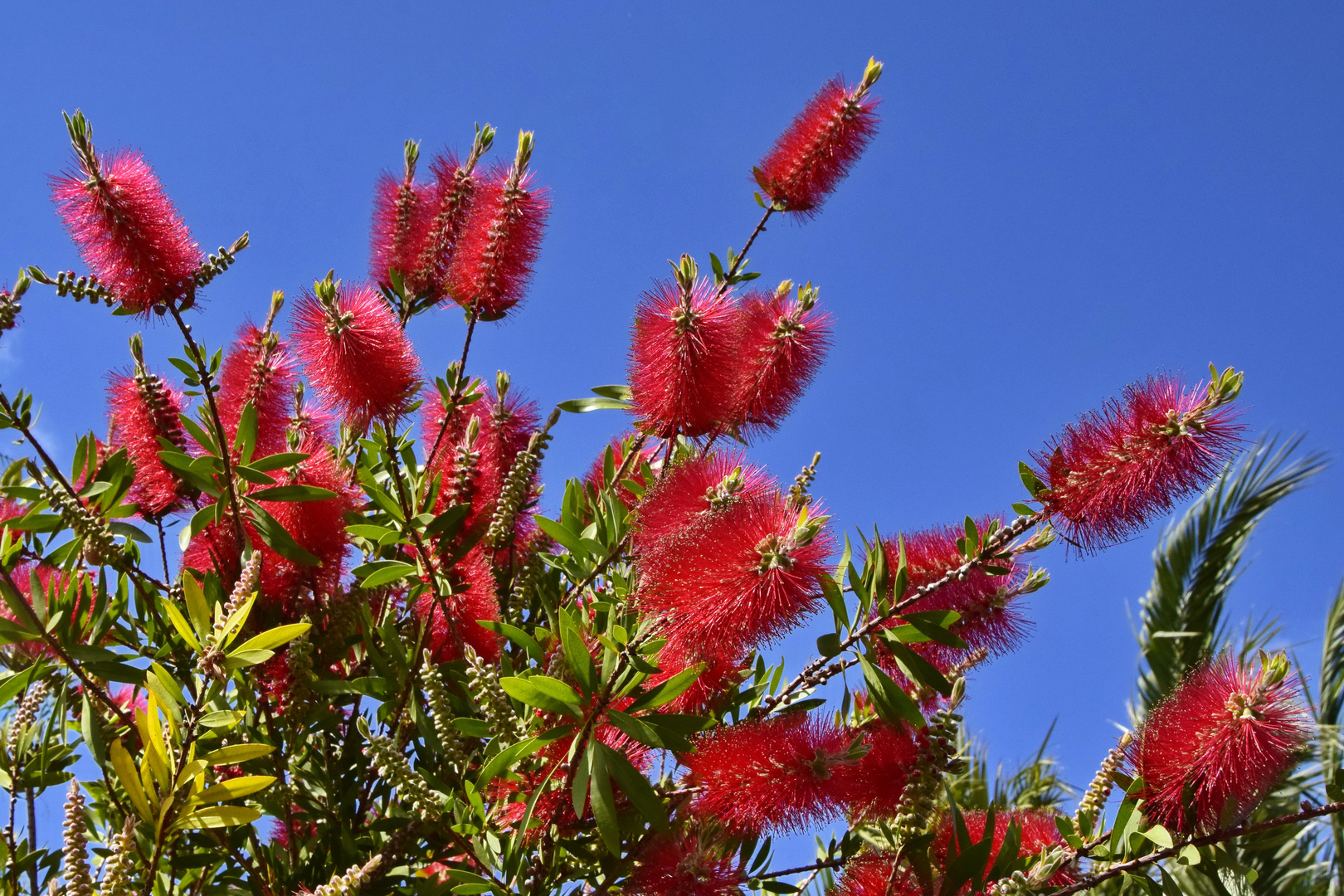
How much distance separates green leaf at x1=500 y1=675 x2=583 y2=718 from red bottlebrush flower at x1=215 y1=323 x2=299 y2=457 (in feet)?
2.78

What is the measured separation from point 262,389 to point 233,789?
965 millimetres

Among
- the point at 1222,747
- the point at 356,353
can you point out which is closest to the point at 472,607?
the point at 356,353

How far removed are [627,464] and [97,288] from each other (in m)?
1.03

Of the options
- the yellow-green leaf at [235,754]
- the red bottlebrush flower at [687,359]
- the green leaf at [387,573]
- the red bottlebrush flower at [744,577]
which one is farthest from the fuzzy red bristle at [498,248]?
the yellow-green leaf at [235,754]

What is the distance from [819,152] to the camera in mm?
2275

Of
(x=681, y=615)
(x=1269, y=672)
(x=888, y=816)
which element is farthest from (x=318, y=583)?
(x=1269, y=672)

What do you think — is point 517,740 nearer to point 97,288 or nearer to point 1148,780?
point 1148,780

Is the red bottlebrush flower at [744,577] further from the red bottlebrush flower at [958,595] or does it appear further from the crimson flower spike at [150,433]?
the crimson flower spike at [150,433]

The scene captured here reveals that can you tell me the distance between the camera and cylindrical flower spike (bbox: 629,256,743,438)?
66.2 inches

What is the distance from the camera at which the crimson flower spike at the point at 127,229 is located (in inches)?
67.5

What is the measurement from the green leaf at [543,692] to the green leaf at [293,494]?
0.58 metres

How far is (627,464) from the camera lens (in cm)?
200

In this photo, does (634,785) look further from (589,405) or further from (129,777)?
(589,405)

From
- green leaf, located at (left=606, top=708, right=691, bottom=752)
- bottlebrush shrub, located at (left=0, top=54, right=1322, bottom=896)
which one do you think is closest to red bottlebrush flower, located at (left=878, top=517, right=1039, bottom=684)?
bottlebrush shrub, located at (left=0, top=54, right=1322, bottom=896)
